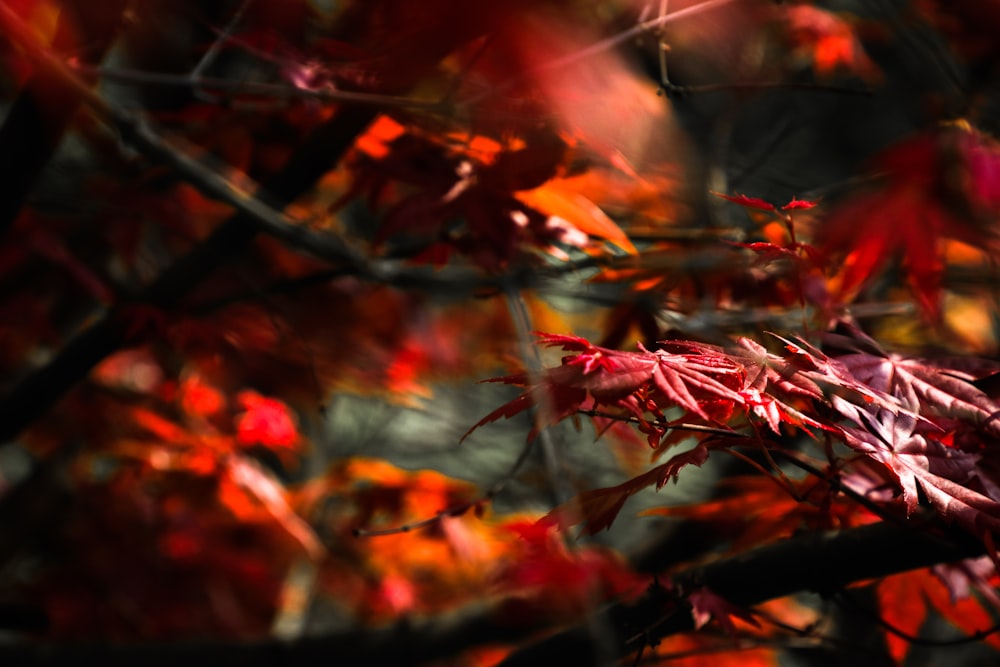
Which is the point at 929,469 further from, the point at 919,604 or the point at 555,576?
the point at 555,576

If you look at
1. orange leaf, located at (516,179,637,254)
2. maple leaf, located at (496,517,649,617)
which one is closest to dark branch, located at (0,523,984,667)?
maple leaf, located at (496,517,649,617)

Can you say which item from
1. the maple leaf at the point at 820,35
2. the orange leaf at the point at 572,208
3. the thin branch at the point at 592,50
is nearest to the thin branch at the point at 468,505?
the orange leaf at the point at 572,208

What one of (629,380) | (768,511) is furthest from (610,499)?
(768,511)

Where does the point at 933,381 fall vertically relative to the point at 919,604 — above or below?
above

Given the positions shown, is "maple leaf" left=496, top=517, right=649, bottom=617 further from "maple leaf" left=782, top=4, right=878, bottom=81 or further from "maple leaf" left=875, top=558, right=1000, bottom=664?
"maple leaf" left=782, top=4, right=878, bottom=81

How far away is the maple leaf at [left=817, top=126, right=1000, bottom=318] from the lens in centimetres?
96

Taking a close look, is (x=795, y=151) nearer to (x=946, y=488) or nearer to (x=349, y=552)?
(x=349, y=552)

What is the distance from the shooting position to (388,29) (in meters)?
1.10

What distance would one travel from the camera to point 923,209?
0.98m

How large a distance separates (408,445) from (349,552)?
4.24 ft

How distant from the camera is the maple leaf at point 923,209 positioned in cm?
96

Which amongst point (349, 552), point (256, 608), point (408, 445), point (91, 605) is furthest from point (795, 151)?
point (91, 605)

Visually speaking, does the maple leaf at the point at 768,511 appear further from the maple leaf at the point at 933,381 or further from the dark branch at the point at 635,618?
the maple leaf at the point at 933,381

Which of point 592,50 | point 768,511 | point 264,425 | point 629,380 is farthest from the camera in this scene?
point 264,425
